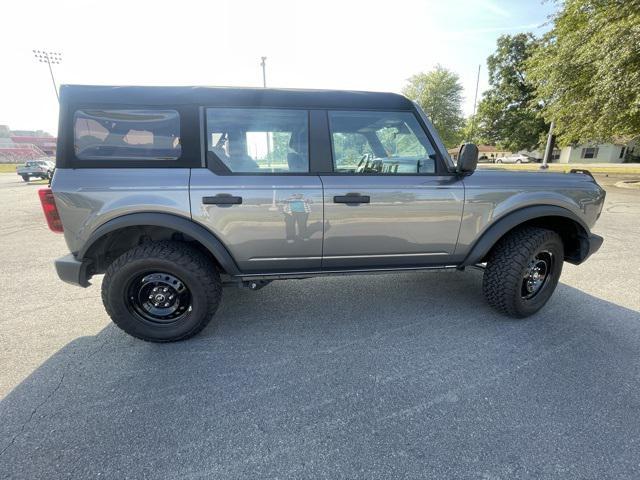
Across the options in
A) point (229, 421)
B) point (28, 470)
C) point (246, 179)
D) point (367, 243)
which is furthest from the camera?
point (367, 243)

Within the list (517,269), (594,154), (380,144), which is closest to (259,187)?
(380,144)

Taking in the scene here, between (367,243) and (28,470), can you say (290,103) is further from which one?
(28,470)

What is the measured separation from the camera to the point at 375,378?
2.13 metres

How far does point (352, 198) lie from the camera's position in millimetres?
2424

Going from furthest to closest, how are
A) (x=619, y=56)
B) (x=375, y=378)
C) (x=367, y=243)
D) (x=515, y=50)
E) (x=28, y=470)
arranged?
(x=515, y=50) < (x=619, y=56) < (x=367, y=243) < (x=375, y=378) < (x=28, y=470)

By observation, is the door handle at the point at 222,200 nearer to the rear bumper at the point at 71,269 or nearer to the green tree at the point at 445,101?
the rear bumper at the point at 71,269

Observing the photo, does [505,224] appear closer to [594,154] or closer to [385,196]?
[385,196]

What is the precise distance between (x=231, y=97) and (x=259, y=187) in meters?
0.73

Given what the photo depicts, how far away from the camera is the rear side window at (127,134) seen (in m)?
2.21

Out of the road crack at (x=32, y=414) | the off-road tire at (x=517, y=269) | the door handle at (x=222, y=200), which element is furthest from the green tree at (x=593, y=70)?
the road crack at (x=32, y=414)

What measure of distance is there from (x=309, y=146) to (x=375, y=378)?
1.83m

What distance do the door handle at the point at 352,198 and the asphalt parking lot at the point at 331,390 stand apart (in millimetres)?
1157

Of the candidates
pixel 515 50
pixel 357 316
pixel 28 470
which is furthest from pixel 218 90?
pixel 515 50

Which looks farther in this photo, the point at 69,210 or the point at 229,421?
the point at 69,210
